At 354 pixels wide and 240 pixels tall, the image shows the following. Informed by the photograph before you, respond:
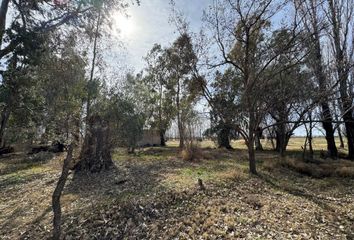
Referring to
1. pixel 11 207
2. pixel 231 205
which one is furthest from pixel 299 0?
pixel 11 207

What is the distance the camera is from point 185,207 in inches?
243

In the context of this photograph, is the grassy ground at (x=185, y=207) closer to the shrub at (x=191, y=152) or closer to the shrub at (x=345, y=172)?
the shrub at (x=345, y=172)

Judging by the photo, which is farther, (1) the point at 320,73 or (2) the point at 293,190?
(1) the point at 320,73

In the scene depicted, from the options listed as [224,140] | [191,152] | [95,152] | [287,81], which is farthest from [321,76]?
[224,140]

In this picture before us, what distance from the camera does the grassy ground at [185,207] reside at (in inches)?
206

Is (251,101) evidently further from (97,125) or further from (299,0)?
(97,125)

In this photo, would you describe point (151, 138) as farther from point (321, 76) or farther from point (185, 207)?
point (185, 207)

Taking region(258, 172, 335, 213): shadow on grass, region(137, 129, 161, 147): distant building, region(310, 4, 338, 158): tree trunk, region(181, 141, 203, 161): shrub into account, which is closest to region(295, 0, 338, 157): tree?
region(310, 4, 338, 158): tree trunk

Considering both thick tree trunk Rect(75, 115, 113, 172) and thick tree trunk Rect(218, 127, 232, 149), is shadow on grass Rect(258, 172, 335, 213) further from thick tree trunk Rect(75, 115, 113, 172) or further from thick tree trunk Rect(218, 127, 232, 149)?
thick tree trunk Rect(218, 127, 232, 149)

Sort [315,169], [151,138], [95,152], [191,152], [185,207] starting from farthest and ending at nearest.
Answer: 1. [151,138]
2. [191,152]
3. [315,169]
4. [95,152]
5. [185,207]

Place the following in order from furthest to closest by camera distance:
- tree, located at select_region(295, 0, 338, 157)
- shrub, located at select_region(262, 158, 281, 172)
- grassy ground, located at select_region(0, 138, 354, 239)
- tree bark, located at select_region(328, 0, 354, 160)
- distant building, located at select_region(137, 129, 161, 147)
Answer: distant building, located at select_region(137, 129, 161, 147)
tree bark, located at select_region(328, 0, 354, 160)
shrub, located at select_region(262, 158, 281, 172)
tree, located at select_region(295, 0, 338, 157)
grassy ground, located at select_region(0, 138, 354, 239)

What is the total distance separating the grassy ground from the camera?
5.23m

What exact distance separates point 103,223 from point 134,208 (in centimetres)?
75

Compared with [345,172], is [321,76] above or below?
above
